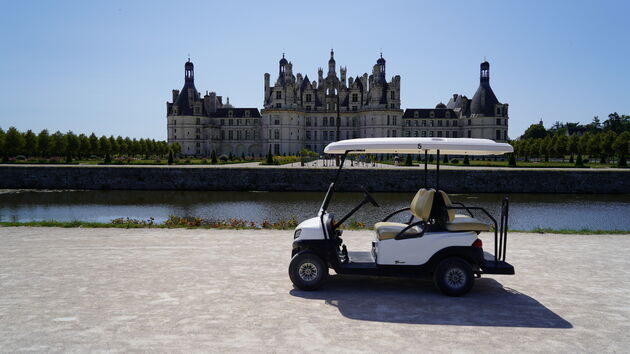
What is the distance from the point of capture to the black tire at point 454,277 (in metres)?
5.95

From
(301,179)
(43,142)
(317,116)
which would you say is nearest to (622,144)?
(301,179)

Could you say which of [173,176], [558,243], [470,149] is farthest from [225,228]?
[173,176]

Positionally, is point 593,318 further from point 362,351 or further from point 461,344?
point 362,351

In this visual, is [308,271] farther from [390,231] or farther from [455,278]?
[455,278]

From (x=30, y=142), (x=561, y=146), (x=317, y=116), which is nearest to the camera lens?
(x=30, y=142)

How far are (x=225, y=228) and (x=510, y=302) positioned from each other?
23.8 ft

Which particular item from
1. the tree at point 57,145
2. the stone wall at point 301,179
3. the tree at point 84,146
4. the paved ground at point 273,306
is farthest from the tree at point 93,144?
the paved ground at point 273,306

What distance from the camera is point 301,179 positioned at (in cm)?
3191

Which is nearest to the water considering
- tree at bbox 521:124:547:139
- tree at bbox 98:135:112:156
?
tree at bbox 98:135:112:156

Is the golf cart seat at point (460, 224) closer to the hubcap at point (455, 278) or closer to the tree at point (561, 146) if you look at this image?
the hubcap at point (455, 278)

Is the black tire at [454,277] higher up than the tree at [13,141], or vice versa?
the tree at [13,141]

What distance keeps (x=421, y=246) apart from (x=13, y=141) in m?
56.4

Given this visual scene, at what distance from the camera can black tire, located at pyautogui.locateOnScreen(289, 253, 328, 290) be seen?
20.2 ft

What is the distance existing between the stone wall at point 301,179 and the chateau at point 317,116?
4269 centimetres
